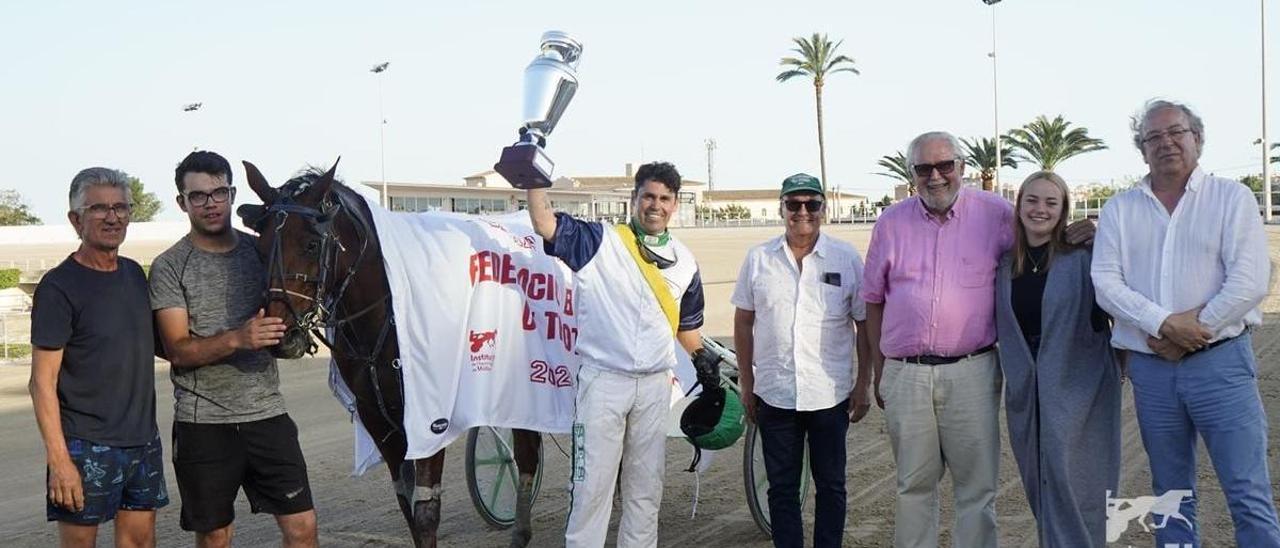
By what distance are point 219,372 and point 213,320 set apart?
0.65ft

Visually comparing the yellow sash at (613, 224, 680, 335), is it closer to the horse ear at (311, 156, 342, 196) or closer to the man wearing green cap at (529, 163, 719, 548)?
the man wearing green cap at (529, 163, 719, 548)

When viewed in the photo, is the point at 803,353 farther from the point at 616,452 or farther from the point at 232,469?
the point at 232,469

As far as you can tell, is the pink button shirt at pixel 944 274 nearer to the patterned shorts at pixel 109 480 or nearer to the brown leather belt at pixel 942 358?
the brown leather belt at pixel 942 358

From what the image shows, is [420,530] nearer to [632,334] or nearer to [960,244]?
[632,334]

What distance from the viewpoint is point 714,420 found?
5.54 m

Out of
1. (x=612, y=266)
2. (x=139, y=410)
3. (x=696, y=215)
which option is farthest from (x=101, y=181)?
(x=696, y=215)

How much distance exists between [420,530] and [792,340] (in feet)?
6.16

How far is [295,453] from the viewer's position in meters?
4.50

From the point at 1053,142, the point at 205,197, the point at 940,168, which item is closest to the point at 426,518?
the point at 205,197

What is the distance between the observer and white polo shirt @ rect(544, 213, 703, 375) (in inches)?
186

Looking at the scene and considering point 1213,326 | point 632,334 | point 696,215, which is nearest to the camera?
point 1213,326

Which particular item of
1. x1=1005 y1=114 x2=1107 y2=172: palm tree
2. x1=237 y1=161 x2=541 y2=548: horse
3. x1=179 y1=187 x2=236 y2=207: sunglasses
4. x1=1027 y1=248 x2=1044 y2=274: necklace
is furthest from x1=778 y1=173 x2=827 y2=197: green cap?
x1=1005 y1=114 x2=1107 y2=172: palm tree

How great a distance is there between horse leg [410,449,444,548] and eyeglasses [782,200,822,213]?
1.93 m

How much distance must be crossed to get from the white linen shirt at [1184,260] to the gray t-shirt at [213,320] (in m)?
3.19
